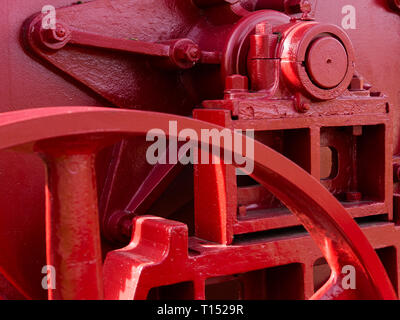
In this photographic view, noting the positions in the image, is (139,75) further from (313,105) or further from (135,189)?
(313,105)

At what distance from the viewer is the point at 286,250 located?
1.94m

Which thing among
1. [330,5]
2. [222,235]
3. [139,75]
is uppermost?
[330,5]

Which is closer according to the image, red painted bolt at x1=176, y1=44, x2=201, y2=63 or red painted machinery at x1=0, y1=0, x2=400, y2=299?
red painted machinery at x1=0, y1=0, x2=400, y2=299

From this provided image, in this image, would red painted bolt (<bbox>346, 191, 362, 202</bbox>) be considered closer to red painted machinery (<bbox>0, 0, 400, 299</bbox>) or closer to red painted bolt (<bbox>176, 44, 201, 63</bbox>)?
red painted machinery (<bbox>0, 0, 400, 299</bbox>)

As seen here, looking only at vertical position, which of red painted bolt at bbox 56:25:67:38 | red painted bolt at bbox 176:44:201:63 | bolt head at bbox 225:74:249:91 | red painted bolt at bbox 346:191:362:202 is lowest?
red painted bolt at bbox 346:191:362:202

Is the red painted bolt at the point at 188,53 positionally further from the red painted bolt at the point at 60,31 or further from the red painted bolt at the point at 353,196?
the red painted bolt at the point at 353,196

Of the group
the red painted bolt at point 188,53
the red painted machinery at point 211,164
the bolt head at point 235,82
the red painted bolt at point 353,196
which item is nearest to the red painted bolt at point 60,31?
the red painted machinery at point 211,164

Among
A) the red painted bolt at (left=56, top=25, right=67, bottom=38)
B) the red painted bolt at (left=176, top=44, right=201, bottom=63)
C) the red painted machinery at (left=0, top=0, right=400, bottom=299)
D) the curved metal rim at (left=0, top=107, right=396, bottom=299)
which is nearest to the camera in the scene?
the curved metal rim at (left=0, top=107, right=396, bottom=299)

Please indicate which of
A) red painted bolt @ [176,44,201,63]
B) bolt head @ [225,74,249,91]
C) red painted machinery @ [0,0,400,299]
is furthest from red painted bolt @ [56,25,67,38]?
bolt head @ [225,74,249,91]

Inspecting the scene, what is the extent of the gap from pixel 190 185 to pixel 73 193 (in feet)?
3.84

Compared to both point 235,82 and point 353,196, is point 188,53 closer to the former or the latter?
point 235,82

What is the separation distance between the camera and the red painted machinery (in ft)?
5.49
